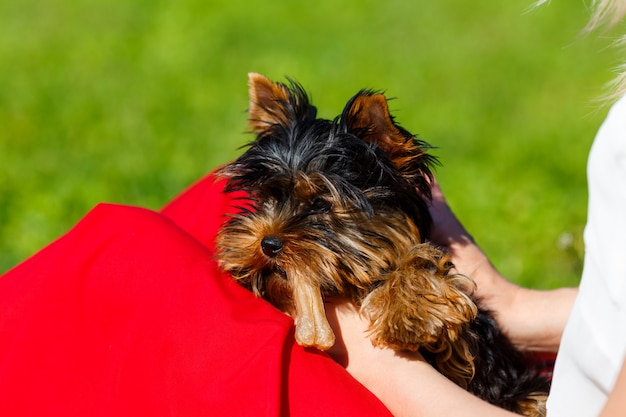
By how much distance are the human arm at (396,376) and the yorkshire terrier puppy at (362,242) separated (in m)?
0.05

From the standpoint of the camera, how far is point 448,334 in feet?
9.64

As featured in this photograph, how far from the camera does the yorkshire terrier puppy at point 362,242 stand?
2.91m

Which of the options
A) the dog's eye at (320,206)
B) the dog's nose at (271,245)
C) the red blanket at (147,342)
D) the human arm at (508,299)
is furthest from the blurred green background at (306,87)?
the red blanket at (147,342)

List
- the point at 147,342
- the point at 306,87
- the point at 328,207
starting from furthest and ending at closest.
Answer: the point at 306,87, the point at 328,207, the point at 147,342

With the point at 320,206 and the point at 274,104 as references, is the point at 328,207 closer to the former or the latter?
the point at 320,206

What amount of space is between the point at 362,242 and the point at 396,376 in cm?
50

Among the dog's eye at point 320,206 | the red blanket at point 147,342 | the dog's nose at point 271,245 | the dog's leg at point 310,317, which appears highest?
the dog's eye at point 320,206

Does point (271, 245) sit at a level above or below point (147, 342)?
above

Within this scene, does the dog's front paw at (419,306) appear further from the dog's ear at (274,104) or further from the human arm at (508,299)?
the dog's ear at (274,104)

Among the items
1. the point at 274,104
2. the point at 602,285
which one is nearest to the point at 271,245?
the point at 274,104

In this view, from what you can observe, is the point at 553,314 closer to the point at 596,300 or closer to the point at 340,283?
the point at 340,283

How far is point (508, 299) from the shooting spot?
3682 millimetres

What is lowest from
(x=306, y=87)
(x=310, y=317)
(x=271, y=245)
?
(x=310, y=317)

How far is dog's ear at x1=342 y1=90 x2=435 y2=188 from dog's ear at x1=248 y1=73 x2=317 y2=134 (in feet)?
1.06
